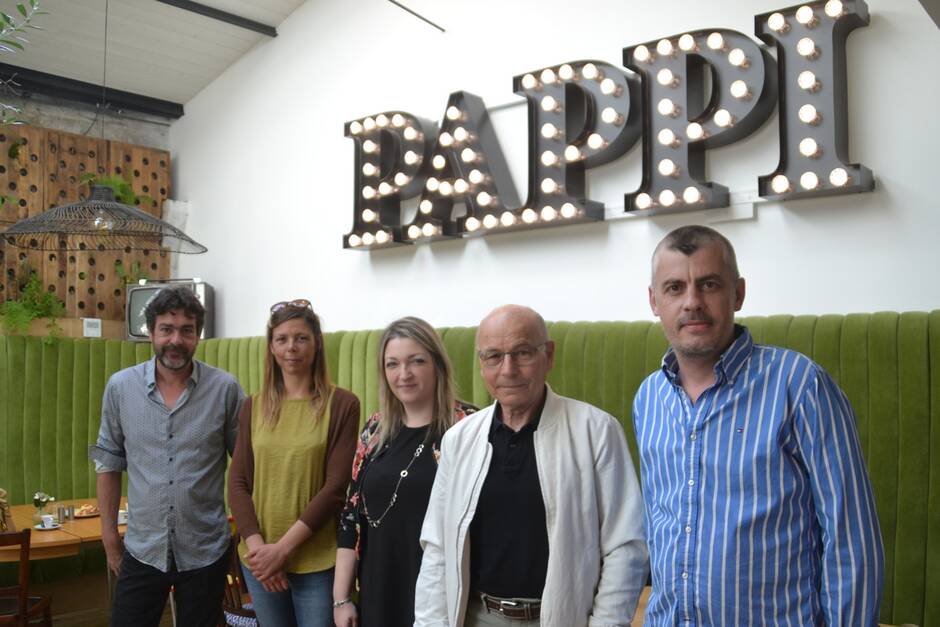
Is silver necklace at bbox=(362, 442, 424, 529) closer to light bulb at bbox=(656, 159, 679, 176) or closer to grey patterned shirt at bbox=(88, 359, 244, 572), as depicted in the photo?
grey patterned shirt at bbox=(88, 359, 244, 572)

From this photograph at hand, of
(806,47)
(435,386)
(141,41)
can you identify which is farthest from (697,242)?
(141,41)

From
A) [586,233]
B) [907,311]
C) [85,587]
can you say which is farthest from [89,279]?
[907,311]

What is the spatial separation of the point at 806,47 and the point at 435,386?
2.71m

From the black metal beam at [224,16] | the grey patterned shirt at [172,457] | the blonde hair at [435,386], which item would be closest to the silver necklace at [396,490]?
the blonde hair at [435,386]

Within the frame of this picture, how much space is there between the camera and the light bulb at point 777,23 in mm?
4418

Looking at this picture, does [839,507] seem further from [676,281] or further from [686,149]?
[686,149]

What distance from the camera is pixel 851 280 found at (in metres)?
4.32

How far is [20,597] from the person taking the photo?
4.50m

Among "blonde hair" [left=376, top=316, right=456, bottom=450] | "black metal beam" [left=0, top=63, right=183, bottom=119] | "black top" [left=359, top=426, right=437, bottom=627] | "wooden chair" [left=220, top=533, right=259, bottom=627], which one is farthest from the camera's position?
"black metal beam" [left=0, top=63, right=183, bottom=119]

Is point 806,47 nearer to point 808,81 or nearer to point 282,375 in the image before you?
point 808,81

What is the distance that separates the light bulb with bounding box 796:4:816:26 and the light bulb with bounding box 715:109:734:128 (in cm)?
55

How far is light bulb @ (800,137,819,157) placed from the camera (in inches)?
168

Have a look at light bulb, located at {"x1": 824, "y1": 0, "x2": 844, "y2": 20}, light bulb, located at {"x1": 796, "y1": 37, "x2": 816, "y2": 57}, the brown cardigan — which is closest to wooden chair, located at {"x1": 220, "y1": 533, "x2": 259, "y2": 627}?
the brown cardigan

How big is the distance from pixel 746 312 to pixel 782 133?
92cm
